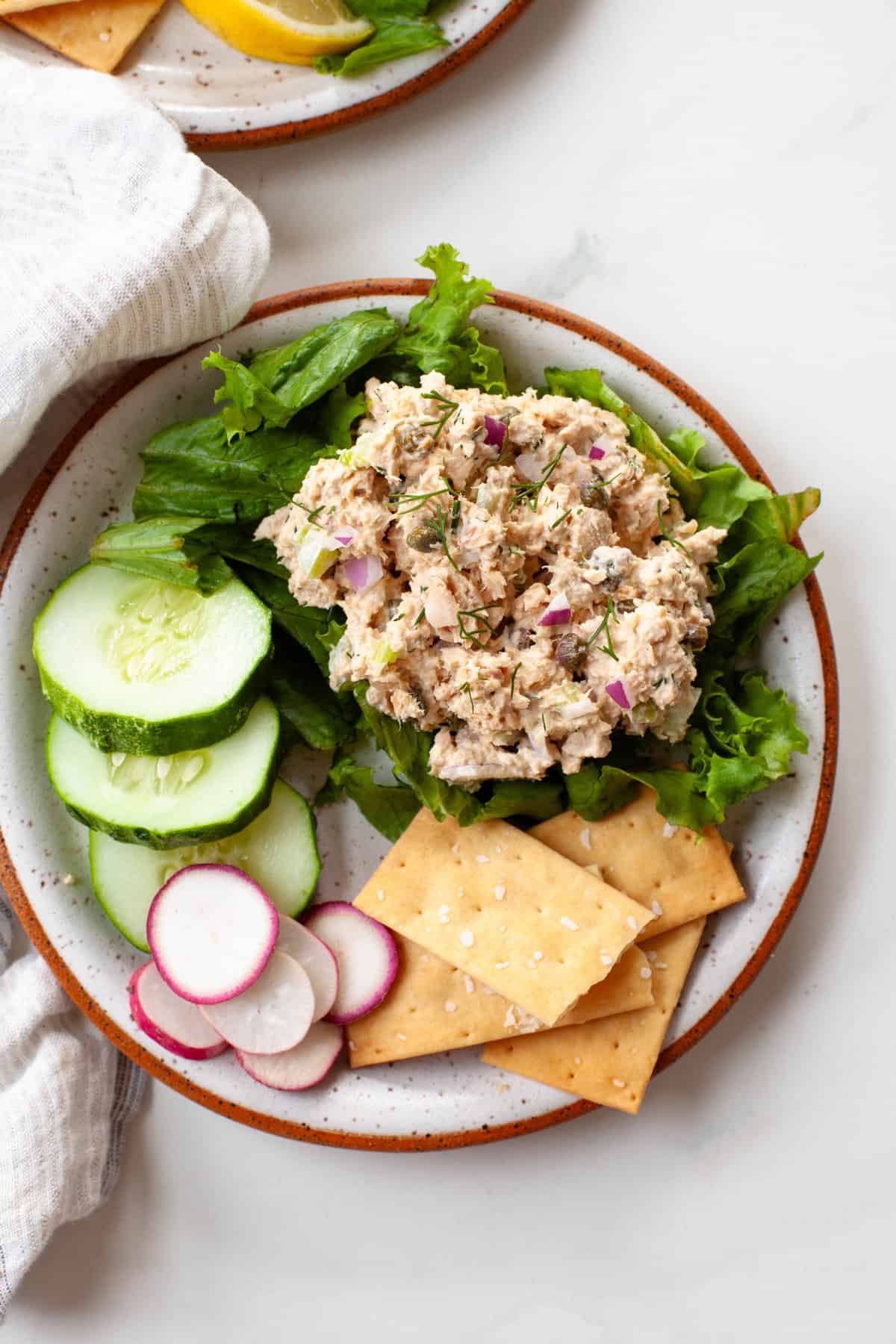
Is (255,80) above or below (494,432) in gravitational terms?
above

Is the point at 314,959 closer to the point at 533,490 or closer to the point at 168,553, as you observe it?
the point at 168,553

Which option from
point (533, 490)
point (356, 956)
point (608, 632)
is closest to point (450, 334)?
point (533, 490)

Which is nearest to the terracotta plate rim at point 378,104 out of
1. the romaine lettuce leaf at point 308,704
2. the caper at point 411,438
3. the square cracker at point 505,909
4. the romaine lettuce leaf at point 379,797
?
the caper at point 411,438

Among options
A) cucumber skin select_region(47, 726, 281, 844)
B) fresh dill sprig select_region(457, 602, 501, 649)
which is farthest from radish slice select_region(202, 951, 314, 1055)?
fresh dill sprig select_region(457, 602, 501, 649)

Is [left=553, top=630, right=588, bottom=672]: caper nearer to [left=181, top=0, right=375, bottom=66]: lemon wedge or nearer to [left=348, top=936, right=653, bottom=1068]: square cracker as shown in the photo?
[left=348, top=936, right=653, bottom=1068]: square cracker

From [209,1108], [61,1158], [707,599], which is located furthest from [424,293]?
[61,1158]

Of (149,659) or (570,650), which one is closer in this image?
(570,650)

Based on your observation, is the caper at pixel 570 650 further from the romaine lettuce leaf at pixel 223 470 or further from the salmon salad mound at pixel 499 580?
the romaine lettuce leaf at pixel 223 470

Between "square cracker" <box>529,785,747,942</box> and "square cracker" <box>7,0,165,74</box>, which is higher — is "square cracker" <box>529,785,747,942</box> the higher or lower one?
the lower one
